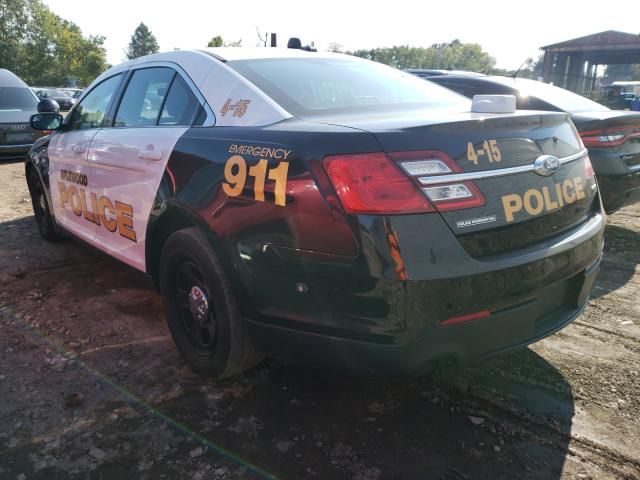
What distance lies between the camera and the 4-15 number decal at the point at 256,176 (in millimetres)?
1932

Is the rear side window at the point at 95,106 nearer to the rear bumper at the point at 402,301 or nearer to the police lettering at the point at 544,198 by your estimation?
the rear bumper at the point at 402,301

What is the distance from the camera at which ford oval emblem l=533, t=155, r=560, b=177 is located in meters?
2.04

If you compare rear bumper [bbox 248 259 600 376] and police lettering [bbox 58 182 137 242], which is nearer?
rear bumper [bbox 248 259 600 376]

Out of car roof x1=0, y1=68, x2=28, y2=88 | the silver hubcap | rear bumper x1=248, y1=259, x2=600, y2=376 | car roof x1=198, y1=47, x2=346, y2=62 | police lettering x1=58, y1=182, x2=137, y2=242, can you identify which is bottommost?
the silver hubcap

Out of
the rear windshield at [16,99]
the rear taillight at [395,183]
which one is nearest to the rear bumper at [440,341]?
the rear taillight at [395,183]

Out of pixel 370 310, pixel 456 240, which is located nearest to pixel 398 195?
pixel 456 240

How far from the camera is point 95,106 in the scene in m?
3.79

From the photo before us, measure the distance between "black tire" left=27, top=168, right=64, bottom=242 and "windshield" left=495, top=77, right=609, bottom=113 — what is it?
4.71 metres

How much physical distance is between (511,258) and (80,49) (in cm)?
6568

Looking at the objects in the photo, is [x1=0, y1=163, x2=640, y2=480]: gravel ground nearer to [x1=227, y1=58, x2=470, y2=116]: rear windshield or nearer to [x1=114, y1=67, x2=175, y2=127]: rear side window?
[x1=114, y1=67, x2=175, y2=127]: rear side window

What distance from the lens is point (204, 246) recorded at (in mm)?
2307

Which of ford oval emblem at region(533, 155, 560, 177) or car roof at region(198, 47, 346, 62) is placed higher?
car roof at region(198, 47, 346, 62)

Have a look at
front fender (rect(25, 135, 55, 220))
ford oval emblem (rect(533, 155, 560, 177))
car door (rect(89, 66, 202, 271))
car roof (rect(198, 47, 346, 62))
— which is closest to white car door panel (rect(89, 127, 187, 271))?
car door (rect(89, 66, 202, 271))

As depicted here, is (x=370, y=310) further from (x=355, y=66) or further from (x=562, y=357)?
(x=355, y=66)
